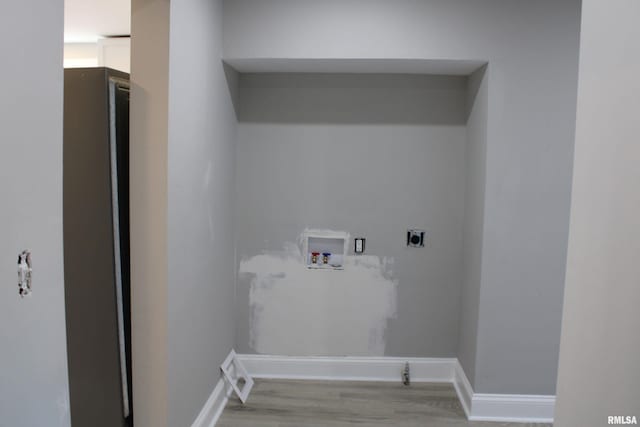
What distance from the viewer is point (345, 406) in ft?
9.76

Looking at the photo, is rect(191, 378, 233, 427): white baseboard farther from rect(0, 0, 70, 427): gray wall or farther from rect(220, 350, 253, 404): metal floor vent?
rect(0, 0, 70, 427): gray wall

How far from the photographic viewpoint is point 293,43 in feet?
9.09

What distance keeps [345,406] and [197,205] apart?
1579 mm

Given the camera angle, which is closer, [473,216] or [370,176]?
[473,216]

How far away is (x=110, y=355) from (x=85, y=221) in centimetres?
58

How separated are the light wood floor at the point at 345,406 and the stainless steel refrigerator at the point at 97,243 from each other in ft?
2.93

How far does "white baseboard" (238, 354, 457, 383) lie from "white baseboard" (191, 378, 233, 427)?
12.5 inches

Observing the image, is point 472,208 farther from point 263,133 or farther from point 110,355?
point 110,355

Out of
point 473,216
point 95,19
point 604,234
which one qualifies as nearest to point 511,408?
point 473,216

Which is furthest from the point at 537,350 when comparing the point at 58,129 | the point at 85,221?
the point at 58,129

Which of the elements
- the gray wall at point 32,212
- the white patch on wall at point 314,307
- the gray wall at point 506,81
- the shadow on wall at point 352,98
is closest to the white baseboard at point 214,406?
the white patch on wall at point 314,307

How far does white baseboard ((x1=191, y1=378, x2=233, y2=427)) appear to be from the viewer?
2.55 meters

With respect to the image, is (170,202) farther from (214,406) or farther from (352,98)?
(352,98)

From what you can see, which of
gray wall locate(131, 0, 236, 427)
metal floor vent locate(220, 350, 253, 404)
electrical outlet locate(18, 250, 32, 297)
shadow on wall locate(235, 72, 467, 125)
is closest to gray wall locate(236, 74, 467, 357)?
shadow on wall locate(235, 72, 467, 125)
